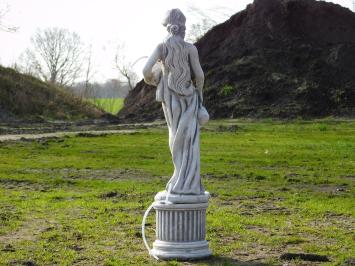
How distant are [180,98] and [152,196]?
5.83 metres

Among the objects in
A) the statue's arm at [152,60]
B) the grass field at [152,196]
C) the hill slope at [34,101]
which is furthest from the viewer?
the hill slope at [34,101]

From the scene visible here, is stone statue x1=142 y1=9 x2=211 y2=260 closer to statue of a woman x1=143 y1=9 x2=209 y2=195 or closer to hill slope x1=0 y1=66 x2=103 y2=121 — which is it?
statue of a woman x1=143 y1=9 x2=209 y2=195

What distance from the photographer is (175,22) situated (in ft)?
30.7

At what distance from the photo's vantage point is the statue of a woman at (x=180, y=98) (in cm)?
922

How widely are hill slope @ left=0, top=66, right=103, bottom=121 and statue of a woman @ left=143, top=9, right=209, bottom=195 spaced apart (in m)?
37.2

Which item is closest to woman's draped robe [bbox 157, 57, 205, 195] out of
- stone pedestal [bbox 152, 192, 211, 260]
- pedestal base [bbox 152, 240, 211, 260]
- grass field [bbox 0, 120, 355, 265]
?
stone pedestal [bbox 152, 192, 211, 260]

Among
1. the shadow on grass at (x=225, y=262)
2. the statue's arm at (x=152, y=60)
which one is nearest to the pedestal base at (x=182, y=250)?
the shadow on grass at (x=225, y=262)

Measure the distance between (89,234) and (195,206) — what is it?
2.46 meters

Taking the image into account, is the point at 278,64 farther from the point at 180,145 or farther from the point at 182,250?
the point at 182,250

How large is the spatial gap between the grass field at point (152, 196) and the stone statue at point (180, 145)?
0.30 m

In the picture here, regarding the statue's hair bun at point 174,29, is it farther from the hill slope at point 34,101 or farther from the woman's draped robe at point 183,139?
the hill slope at point 34,101

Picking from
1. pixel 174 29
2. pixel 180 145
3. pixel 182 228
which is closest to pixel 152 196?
pixel 180 145

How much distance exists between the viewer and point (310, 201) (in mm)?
13953

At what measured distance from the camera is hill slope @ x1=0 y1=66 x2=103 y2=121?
48.1 meters
